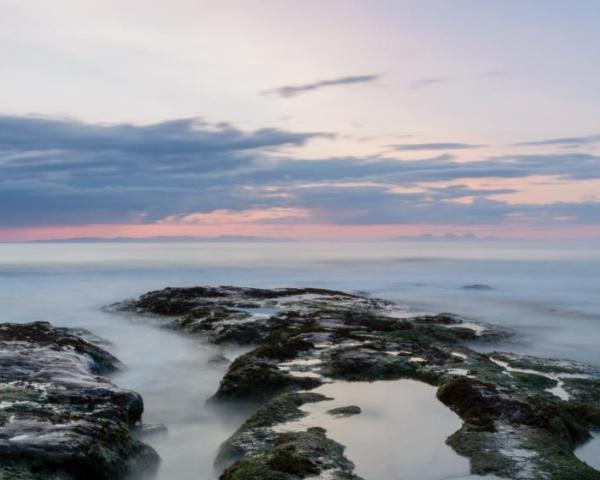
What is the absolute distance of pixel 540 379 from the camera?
1638cm

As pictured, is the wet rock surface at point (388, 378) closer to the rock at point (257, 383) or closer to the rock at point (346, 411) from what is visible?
the rock at point (257, 383)

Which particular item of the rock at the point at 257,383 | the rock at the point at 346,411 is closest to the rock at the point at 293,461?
the rock at the point at 346,411

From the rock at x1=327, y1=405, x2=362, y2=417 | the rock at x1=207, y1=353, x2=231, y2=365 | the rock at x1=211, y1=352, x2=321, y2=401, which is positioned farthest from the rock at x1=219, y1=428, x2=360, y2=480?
the rock at x1=207, y1=353, x2=231, y2=365

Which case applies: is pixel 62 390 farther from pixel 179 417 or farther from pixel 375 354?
pixel 375 354

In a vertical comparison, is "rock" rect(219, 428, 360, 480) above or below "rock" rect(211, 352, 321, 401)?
above

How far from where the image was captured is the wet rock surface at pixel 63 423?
28.0ft

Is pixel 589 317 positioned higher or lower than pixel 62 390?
lower

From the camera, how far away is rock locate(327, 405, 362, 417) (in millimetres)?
11992

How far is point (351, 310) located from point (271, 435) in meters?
18.5

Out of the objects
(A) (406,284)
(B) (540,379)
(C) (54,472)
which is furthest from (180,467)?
(A) (406,284)

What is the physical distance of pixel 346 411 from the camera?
1216 cm

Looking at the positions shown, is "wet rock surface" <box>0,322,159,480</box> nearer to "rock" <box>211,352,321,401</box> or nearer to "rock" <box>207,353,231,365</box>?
"rock" <box>211,352,321,401</box>

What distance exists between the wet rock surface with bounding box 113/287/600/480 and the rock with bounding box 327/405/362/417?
2.47 feet

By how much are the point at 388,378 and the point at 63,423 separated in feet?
26.6
